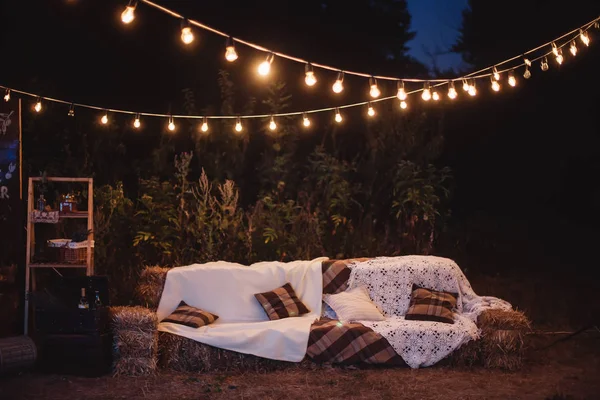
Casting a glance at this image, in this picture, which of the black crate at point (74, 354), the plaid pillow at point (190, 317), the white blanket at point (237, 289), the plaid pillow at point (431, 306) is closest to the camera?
the black crate at point (74, 354)

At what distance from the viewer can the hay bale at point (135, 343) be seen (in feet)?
17.8

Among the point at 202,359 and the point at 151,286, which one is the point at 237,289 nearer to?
the point at 151,286

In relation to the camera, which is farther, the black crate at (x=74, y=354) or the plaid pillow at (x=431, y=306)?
the plaid pillow at (x=431, y=306)

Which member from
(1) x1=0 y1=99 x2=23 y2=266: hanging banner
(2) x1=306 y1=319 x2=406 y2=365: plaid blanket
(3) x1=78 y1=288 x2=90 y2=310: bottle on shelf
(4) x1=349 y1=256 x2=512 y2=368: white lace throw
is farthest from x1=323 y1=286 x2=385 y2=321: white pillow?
(1) x1=0 y1=99 x2=23 y2=266: hanging banner

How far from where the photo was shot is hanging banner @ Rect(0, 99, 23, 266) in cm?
591

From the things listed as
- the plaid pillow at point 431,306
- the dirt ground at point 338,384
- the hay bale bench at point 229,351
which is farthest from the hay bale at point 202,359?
the plaid pillow at point 431,306

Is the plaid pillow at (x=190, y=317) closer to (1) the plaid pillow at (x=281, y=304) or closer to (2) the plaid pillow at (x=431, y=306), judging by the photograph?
(1) the plaid pillow at (x=281, y=304)

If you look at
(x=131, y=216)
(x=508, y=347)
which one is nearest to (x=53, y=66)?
(x=131, y=216)

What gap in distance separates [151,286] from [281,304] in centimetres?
117

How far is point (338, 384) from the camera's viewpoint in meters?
5.20

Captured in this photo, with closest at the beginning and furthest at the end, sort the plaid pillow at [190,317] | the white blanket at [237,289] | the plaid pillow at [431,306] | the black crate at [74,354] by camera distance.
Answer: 1. the black crate at [74,354]
2. the plaid pillow at [190,317]
3. the plaid pillow at [431,306]
4. the white blanket at [237,289]

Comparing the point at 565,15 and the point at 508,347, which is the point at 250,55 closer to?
the point at 565,15

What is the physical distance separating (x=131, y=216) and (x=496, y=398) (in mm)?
4597

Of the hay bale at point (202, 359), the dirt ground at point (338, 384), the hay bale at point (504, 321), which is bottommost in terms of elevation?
the dirt ground at point (338, 384)
